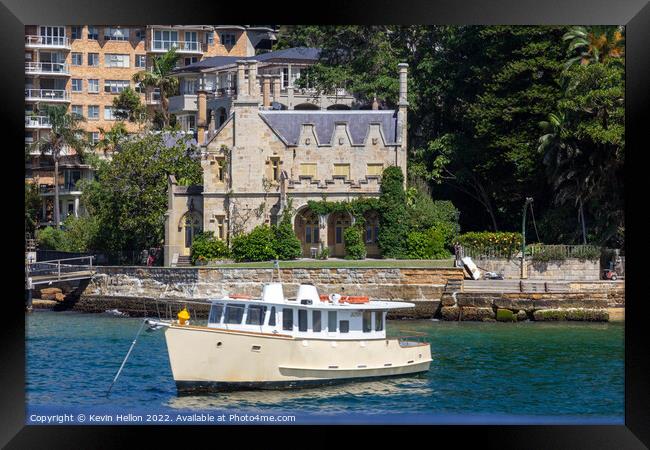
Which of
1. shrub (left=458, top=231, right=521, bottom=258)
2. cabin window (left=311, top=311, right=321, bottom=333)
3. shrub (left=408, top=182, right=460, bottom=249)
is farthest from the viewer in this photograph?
shrub (left=408, top=182, right=460, bottom=249)

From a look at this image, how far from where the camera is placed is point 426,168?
54.7m

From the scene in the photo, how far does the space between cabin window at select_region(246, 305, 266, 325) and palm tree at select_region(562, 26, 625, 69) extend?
70.5ft

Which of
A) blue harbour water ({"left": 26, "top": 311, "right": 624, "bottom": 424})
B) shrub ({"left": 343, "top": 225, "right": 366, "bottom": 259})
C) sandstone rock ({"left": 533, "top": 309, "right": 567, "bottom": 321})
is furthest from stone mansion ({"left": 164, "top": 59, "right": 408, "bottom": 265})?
blue harbour water ({"left": 26, "top": 311, "right": 624, "bottom": 424})

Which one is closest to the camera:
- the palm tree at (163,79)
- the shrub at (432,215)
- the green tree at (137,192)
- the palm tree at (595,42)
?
the palm tree at (595,42)

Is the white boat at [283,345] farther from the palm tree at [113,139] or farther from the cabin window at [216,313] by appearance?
the palm tree at [113,139]

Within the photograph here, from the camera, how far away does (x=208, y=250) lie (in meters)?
49.3

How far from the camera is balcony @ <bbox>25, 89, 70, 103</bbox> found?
6384 centimetres

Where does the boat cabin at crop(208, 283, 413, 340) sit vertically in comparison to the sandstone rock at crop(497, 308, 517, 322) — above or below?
above

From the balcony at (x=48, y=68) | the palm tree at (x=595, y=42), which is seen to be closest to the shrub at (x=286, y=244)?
the palm tree at (x=595, y=42)

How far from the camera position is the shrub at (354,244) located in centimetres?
4916

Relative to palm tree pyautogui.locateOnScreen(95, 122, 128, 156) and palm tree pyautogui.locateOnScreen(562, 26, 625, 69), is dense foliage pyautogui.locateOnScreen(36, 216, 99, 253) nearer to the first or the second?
palm tree pyautogui.locateOnScreen(95, 122, 128, 156)

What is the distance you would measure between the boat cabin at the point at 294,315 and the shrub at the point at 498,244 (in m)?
16.8

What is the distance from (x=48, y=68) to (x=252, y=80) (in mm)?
16171
